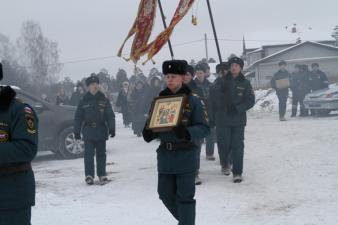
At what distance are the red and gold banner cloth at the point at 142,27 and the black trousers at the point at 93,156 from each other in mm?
1731

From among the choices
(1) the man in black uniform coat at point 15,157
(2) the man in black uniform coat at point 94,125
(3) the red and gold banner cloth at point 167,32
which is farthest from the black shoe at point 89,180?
(1) the man in black uniform coat at point 15,157

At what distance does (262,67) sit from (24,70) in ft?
92.6

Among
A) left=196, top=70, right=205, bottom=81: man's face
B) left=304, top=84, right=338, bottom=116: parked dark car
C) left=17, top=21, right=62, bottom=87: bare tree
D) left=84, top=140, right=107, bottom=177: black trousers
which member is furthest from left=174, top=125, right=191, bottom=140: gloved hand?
left=17, top=21, right=62, bottom=87: bare tree

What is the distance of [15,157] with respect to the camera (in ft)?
10.8

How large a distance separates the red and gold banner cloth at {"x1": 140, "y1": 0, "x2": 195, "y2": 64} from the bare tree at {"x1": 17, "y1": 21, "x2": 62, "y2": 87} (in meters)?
52.7

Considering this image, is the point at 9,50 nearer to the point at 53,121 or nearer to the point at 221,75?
the point at 53,121

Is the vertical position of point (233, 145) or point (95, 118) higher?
point (95, 118)

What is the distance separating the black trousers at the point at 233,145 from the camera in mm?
7383

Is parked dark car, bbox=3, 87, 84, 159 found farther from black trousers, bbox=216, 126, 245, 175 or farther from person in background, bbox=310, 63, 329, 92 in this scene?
person in background, bbox=310, 63, 329, 92

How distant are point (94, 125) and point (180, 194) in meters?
3.73

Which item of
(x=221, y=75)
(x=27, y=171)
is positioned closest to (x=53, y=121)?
(x=221, y=75)

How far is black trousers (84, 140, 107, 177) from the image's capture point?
26.3 feet

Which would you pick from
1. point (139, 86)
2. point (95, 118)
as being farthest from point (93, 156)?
point (139, 86)

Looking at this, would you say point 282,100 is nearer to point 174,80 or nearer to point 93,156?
point 93,156
